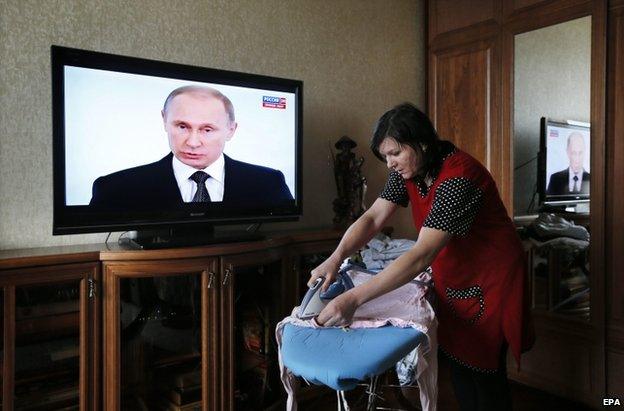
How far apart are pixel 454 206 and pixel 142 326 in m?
1.22

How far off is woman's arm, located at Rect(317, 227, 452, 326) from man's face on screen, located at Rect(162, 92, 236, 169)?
103 centimetres

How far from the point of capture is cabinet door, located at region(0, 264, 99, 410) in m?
1.54

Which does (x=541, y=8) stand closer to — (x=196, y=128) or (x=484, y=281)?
(x=484, y=281)

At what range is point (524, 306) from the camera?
1.52 meters

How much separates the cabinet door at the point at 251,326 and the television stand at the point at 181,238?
96 mm

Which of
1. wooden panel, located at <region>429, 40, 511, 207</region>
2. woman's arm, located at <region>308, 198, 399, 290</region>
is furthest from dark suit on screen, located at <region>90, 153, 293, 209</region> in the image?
wooden panel, located at <region>429, 40, 511, 207</region>

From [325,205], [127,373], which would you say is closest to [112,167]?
[127,373]

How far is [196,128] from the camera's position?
1.98 metres

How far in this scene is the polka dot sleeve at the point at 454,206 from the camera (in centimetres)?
133

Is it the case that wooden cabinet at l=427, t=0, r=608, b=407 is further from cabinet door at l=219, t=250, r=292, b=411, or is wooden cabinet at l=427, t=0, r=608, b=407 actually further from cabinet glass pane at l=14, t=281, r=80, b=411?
cabinet glass pane at l=14, t=281, r=80, b=411

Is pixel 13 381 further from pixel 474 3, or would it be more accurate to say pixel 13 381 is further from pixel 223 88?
pixel 474 3

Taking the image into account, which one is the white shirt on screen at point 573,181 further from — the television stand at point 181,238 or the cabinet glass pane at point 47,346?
the cabinet glass pane at point 47,346

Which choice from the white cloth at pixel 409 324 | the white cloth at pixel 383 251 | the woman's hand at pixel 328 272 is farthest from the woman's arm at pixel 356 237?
the white cloth at pixel 383 251

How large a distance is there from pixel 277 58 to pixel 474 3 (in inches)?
50.1
